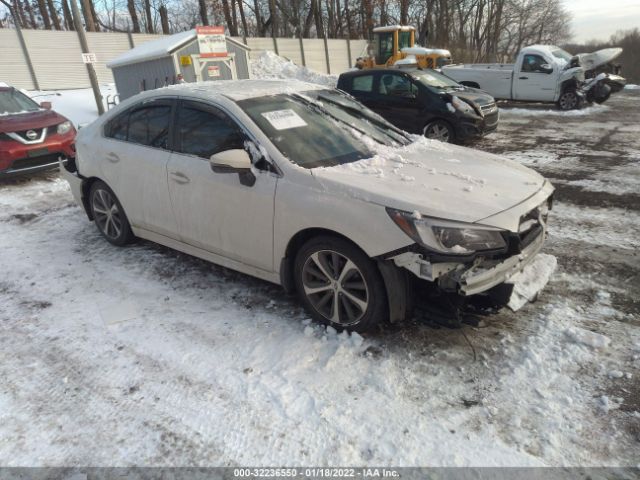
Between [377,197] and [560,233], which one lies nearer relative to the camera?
[377,197]

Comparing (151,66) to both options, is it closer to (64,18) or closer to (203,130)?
(203,130)

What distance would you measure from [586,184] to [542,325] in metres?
4.21

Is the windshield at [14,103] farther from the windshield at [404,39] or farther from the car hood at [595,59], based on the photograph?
the windshield at [404,39]

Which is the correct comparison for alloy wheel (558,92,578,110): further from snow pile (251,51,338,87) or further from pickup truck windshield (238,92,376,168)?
snow pile (251,51,338,87)

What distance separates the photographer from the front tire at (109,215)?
15.1ft

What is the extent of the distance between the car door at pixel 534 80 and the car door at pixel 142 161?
13578 mm

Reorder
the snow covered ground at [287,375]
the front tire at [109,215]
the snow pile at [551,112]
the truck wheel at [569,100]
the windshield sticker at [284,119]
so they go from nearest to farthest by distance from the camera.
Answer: the snow covered ground at [287,375] → the windshield sticker at [284,119] → the front tire at [109,215] → the snow pile at [551,112] → the truck wheel at [569,100]

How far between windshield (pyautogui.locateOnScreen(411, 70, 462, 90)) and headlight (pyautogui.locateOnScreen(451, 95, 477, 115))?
1.87 feet

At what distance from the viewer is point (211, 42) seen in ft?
58.9

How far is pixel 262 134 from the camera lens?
3.34 metres

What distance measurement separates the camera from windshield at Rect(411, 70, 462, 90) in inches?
377

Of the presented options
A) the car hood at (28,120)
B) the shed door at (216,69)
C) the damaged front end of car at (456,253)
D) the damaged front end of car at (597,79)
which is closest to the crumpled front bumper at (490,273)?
the damaged front end of car at (456,253)

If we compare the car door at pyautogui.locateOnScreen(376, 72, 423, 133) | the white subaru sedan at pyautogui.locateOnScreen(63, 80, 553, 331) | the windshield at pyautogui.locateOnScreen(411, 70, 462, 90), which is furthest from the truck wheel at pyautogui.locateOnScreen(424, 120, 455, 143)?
the white subaru sedan at pyautogui.locateOnScreen(63, 80, 553, 331)

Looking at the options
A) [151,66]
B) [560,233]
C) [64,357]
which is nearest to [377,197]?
[64,357]
